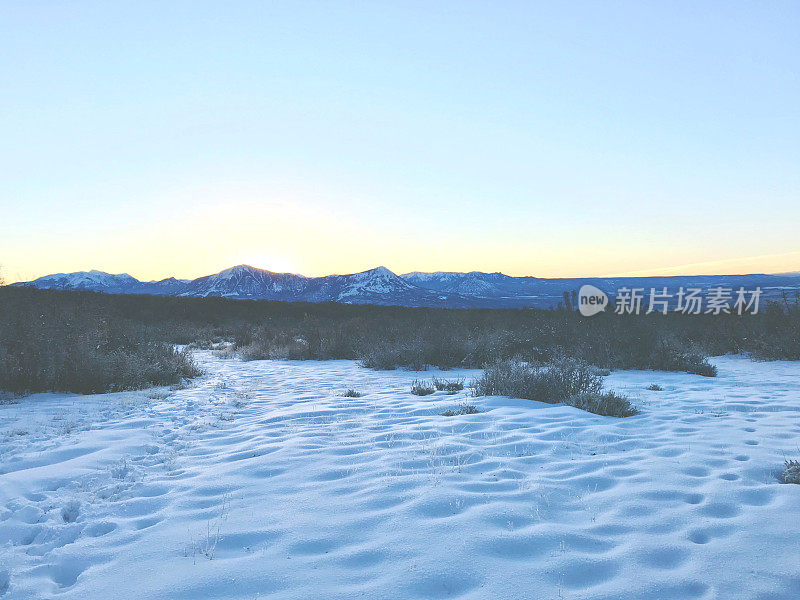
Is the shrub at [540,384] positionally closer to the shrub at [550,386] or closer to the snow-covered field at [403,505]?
the shrub at [550,386]

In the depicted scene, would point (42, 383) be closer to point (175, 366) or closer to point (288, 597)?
point (175, 366)

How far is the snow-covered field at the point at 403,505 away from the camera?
2.25m

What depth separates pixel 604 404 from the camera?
5.63 metres

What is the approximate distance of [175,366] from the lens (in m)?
9.34

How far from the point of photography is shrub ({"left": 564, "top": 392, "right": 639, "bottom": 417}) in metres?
5.56

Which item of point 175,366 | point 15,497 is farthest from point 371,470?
point 175,366
